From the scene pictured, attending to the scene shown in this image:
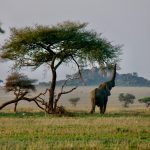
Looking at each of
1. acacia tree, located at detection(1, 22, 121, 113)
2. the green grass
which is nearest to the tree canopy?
acacia tree, located at detection(1, 22, 121, 113)

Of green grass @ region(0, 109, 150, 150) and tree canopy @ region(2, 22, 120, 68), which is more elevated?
tree canopy @ region(2, 22, 120, 68)

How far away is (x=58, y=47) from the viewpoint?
153ft

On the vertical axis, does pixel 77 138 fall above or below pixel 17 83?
below

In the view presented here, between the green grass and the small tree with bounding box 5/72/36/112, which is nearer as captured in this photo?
the green grass

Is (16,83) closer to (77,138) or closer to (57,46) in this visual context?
(57,46)

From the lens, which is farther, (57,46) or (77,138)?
(57,46)

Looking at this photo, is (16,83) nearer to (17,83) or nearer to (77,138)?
(17,83)

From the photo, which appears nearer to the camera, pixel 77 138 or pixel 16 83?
pixel 77 138

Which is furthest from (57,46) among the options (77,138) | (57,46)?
(77,138)

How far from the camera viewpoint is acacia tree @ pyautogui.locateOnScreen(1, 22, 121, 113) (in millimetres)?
45500

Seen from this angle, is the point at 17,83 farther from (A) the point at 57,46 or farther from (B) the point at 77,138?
(B) the point at 77,138

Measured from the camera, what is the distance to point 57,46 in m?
46.4

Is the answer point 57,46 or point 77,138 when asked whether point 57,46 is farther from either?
point 77,138

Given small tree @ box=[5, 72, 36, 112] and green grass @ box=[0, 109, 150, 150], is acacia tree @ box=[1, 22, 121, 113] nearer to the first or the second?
small tree @ box=[5, 72, 36, 112]
